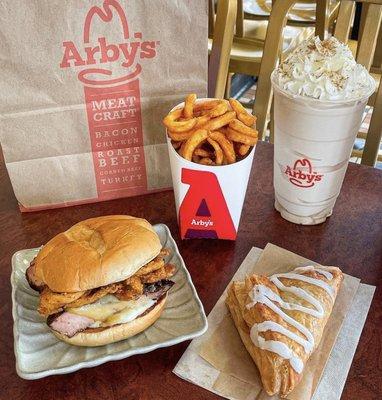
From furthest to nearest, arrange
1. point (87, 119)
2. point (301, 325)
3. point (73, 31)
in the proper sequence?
point (87, 119)
point (73, 31)
point (301, 325)

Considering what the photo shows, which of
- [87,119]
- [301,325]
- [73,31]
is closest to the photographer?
[301,325]

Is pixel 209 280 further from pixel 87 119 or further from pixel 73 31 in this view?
pixel 73 31

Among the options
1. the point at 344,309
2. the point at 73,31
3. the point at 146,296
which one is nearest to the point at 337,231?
the point at 344,309

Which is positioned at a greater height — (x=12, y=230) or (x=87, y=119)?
(x=87, y=119)

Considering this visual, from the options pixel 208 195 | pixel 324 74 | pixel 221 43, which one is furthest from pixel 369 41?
pixel 208 195

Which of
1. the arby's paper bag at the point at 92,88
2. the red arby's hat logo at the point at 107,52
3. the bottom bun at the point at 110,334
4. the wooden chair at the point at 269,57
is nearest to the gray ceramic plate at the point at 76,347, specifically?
the bottom bun at the point at 110,334

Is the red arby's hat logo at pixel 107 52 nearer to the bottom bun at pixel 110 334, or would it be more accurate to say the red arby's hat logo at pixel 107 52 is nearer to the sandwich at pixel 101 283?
the sandwich at pixel 101 283
